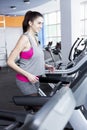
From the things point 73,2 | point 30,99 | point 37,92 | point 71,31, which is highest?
point 73,2

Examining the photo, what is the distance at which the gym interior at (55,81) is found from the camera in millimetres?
612

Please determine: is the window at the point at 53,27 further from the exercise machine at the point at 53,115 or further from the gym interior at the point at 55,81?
the exercise machine at the point at 53,115

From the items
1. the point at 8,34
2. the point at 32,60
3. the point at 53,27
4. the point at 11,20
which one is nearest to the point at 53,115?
the point at 32,60

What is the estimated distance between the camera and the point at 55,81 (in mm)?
3016

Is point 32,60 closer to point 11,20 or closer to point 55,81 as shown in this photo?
point 55,81

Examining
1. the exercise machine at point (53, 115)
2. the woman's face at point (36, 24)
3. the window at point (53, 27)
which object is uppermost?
the window at point (53, 27)

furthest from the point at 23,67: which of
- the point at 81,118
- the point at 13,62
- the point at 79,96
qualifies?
the point at 79,96

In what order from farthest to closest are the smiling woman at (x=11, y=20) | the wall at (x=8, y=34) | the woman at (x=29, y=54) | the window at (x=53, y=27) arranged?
the window at (x=53, y=27), the smiling woman at (x=11, y=20), the wall at (x=8, y=34), the woman at (x=29, y=54)

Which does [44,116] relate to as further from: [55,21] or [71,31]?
[55,21]

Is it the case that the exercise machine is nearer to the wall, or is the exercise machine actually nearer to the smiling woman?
the wall

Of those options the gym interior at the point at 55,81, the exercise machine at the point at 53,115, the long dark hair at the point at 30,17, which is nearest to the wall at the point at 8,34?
the gym interior at the point at 55,81

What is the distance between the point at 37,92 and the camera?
2.27 meters

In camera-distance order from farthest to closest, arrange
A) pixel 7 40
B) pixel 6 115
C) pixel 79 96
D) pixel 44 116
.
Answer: pixel 7 40 < pixel 6 115 < pixel 79 96 < pixel 44 116

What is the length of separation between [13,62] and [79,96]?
1.34 m
